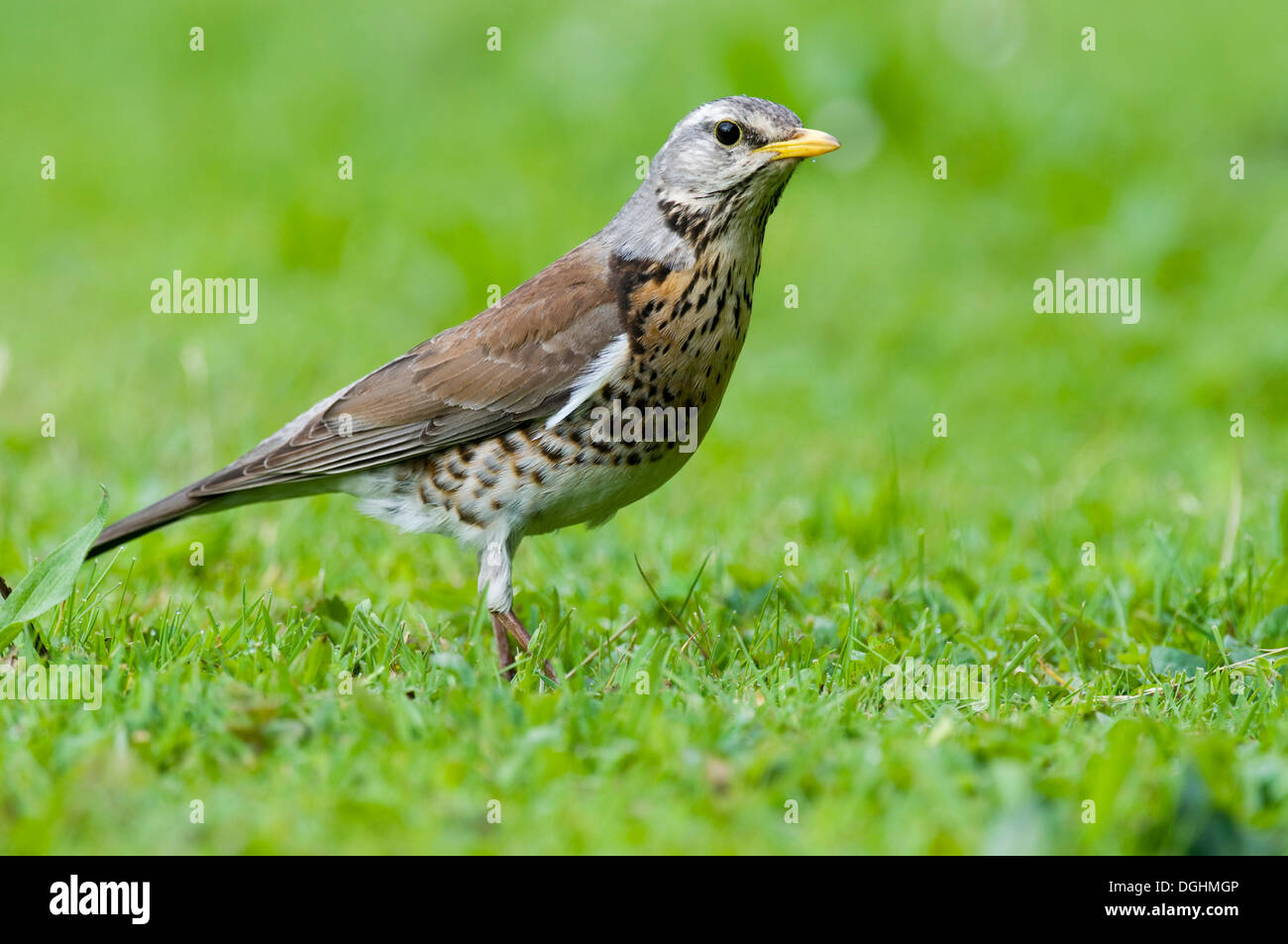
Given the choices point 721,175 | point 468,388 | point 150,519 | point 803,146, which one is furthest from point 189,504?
point 803,146

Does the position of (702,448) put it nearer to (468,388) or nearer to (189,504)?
(468,388)

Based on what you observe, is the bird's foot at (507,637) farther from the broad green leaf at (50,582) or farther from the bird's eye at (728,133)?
the bird's eye at (728,133)

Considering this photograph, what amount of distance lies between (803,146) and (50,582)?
8.34 ft

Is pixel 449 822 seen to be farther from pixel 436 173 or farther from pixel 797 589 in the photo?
pixel 436 173

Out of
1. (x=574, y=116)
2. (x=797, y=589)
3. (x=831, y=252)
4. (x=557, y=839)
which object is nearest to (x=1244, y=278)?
(x=831, y=252)

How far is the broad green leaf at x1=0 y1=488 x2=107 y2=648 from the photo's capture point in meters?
4.08

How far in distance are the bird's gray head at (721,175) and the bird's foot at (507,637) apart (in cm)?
126

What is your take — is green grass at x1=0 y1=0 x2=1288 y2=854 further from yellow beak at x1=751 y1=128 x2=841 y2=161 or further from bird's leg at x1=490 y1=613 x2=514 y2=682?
yellow beak at x1=751 y1=128 x2=841 y2=161

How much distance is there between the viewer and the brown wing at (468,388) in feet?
16.3

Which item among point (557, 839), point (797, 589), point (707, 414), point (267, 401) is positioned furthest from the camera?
point (267, 401)

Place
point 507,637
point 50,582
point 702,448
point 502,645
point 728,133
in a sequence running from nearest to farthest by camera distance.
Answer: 1. point 50,582
2. point 502,645
3. point 507,637
4. point 728,133
5. point 702,448

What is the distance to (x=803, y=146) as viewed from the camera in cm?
479
